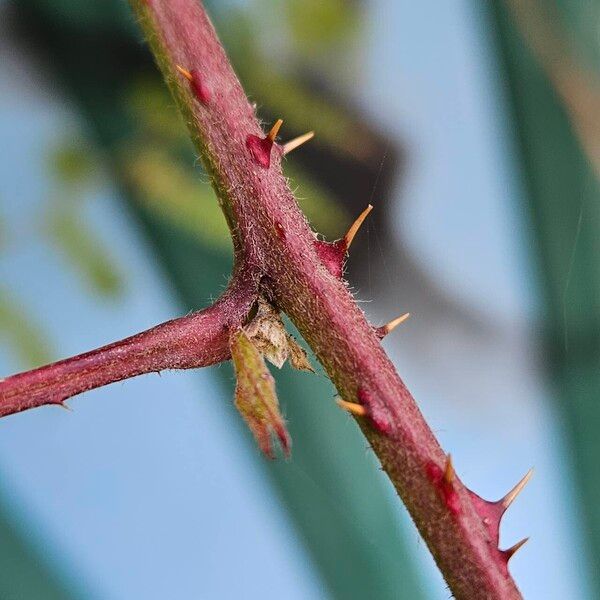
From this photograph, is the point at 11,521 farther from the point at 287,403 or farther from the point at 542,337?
the point at 542,337

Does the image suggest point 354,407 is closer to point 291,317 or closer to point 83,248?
point 291,317

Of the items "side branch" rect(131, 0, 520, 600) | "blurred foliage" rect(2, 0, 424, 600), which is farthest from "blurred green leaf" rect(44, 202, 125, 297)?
"side branch" rect(131, 0, 520, 600)

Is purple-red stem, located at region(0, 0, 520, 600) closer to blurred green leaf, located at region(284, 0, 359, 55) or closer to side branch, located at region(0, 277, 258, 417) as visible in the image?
side branch, located at region(0, 277, 258, 417)

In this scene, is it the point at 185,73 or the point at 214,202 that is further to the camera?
the point at 214,202

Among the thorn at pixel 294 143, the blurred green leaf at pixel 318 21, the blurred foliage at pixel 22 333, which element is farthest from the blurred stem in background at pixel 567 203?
the blurred foliage at pixel 22 333

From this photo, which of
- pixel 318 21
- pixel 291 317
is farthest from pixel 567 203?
pixel 291 317
